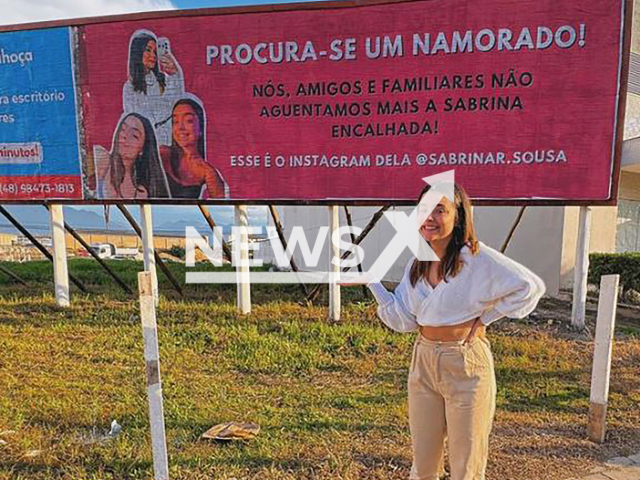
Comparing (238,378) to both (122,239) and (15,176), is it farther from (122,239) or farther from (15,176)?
(122,239)

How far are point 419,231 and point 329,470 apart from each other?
5.54 feet

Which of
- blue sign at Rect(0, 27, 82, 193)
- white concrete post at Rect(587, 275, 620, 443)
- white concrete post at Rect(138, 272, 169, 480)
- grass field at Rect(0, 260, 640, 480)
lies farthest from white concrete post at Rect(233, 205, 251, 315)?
white concrete post at Rect(587, 275, 620, 443)

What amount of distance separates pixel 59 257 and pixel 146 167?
2.13 m

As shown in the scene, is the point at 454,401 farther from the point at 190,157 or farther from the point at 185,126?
the point at 185,126

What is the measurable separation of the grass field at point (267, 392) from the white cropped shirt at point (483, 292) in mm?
1333

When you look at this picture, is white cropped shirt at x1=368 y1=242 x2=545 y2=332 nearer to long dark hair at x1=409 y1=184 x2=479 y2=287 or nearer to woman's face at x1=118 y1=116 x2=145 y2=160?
long dark hair at x1=409 y1=184 x2=479 y2=287

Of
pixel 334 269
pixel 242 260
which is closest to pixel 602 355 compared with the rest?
pixel 334 269

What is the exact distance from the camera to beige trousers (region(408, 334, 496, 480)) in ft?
6.21

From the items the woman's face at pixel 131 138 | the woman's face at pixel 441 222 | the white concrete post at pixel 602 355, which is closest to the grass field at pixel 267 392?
the white concrete post at pixel 602 355

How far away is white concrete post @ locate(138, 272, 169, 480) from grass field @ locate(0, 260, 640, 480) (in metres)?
0.42

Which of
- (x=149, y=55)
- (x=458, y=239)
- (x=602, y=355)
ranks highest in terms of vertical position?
(x=149, y=55)

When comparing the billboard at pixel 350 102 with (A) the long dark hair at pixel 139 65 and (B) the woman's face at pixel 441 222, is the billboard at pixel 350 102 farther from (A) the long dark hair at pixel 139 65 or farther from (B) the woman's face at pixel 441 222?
(B) the woman's face at pixel 441 222

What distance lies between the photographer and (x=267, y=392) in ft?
12.7

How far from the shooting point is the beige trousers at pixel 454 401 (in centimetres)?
189
